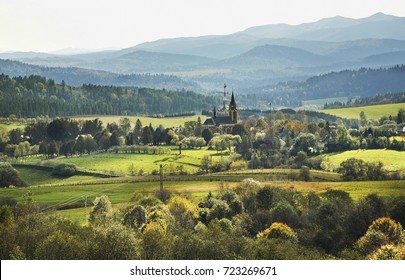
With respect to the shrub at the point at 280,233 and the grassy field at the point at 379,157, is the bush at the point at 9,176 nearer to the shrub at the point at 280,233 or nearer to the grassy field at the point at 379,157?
the shrub at the point at 280,233

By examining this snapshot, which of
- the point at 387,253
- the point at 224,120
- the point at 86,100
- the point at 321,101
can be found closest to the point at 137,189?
the point at 224,120

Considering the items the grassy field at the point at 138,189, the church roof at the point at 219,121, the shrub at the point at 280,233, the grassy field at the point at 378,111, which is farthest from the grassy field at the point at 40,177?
the grassy field at the point at 378,111

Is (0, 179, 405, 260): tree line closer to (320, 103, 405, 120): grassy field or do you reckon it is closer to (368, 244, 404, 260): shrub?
(368, 244, 404, 260): shrub

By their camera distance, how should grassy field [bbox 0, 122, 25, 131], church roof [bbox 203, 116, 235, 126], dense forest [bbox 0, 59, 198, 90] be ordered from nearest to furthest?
1. grassy field [bbox 0, 122, 25, 131]
2. church roof [bbox 203, 116, 235, 126]
3. dense forest [bbox 0, 59, 198, 90]

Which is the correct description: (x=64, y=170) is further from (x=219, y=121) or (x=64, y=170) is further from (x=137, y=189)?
(x=219, y=121)

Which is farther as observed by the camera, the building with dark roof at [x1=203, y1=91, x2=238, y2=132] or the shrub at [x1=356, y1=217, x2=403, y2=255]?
the building with dark roof at [x1=203, y1=91, x2=238, y2=132]

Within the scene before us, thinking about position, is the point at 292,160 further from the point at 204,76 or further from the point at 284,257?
the point at 204,76

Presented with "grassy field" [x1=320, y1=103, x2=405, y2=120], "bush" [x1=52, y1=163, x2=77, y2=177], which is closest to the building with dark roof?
"grassy field" [x1=320, y1=103, x2=405, y2=120]
